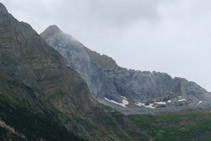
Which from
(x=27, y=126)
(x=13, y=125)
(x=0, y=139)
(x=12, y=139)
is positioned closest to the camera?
(x=0, y=139)

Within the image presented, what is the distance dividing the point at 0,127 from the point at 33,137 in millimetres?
24760

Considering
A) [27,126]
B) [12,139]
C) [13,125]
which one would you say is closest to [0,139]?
[12,139]

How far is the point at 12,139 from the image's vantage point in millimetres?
168750

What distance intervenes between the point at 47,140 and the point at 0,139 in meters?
46.6

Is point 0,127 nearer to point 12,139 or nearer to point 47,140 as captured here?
point 12,139

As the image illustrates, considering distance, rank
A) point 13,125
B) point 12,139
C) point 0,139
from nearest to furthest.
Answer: point 0,139 → point 12,139 → point 13,125

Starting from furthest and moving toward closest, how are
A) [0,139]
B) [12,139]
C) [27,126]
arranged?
[27,126], [12,139], [0,139]

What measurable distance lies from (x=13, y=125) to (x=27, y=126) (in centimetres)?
1508

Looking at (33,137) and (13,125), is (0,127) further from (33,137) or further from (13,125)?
(33,137)

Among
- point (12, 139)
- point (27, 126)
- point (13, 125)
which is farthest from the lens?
point (27, 126)

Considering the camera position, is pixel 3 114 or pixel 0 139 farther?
pixel 3 114

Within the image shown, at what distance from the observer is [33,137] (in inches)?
7426

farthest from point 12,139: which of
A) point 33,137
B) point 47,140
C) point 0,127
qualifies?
point 47,140

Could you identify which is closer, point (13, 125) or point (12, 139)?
point (12, 139)
